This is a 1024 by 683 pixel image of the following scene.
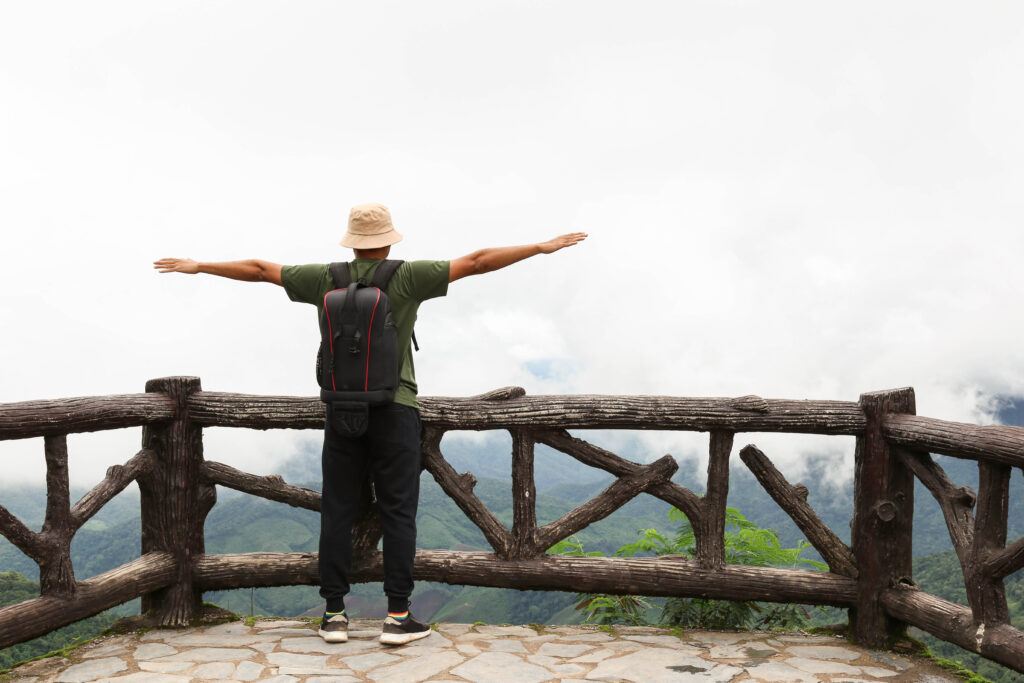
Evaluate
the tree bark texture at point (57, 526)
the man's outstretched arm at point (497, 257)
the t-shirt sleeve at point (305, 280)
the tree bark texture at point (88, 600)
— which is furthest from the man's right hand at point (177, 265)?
the tree bark texture at point (88, 600)

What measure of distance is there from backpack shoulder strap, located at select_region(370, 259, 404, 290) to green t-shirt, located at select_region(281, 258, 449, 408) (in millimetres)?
23

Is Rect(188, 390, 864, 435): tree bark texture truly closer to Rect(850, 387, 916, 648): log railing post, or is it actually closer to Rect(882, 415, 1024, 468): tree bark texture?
Rect(850, 387, 916, 648): log railing post

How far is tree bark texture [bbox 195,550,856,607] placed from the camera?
5.28 meters

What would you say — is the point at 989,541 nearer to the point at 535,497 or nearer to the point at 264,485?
the point at 535,497

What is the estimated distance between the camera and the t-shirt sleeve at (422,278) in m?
4.52

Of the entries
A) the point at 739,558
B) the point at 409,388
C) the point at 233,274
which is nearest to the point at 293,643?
the point at 409,388

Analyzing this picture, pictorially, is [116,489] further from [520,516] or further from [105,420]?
[520,516]

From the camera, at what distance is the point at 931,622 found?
4.72 m

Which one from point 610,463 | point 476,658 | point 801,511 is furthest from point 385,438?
point 801,511

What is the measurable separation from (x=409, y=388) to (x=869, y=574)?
10.4ft

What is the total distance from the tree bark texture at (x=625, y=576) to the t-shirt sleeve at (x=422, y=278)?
192cm

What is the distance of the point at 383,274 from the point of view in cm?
454

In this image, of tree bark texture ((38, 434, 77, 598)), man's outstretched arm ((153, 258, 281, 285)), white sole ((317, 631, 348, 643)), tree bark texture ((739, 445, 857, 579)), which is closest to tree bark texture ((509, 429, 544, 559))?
white sole ((317, 631, 348, 643))

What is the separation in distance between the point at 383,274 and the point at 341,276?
0.84 ft
